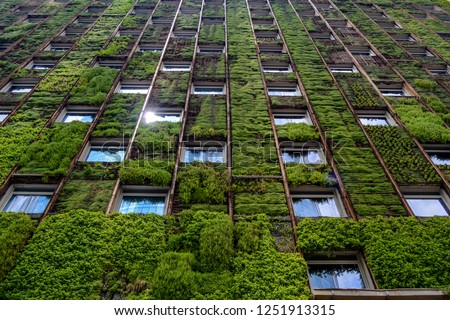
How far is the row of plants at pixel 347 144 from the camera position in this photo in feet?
46.3

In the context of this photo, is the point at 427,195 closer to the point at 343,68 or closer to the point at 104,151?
the point at 343,68

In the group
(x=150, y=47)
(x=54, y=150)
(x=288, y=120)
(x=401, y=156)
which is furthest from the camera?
(x=150, y=47)

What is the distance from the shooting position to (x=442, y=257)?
38.5ft

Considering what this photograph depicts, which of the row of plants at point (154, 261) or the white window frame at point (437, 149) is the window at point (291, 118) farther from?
the row of plants at point (154, 261)

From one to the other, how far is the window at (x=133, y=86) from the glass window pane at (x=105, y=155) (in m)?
6.65

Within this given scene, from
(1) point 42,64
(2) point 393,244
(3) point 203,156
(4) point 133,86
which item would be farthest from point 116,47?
(2) point 393,244

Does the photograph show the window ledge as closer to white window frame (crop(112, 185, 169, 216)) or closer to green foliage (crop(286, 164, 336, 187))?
green foliage (crop(286, 164, 336, 187))

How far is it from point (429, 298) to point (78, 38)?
30899 mm

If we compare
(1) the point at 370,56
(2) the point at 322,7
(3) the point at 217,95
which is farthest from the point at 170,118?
(2) the point at 322,7

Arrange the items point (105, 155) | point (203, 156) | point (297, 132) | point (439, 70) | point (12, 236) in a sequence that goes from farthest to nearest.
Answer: point (439, 70) → point (297, 132) → point (203, 156) → point (105, 155) → point (12, 236)

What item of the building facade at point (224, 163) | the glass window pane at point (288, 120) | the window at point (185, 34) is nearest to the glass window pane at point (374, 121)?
the building facade at point (224, 163)

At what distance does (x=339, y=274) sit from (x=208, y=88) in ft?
50.3

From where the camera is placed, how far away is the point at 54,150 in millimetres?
15852

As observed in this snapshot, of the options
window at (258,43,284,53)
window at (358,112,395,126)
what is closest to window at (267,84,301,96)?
window at (358,112,395,126)
